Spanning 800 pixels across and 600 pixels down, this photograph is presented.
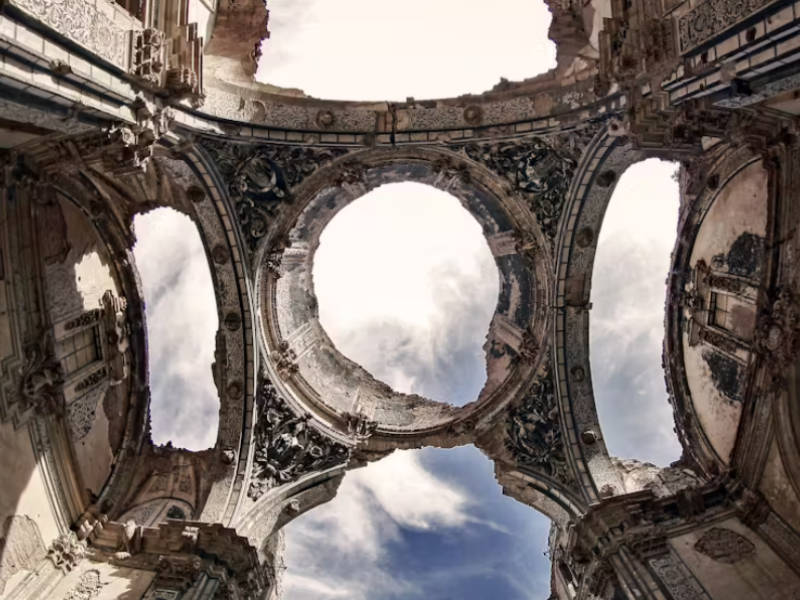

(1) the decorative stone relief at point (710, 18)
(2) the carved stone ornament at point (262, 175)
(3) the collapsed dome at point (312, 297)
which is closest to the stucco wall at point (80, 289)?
(2) the carved stone ornament at point (262, 175)

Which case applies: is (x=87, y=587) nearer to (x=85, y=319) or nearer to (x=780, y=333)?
(x=85, y=319)

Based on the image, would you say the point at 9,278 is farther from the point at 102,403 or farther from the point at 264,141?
the point at 264,141

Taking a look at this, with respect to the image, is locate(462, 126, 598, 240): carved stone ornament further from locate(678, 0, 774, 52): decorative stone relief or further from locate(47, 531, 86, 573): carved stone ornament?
locate(47, 531, 86, 573): carved stone ornament

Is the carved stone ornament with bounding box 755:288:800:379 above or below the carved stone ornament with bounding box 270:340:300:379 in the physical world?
below

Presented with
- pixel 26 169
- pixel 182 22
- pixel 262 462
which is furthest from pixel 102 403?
pixel 182 22

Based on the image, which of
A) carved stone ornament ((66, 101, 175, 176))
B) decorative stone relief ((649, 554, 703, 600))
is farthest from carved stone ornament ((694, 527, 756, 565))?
carved stone ornament ((66, 101, 175, 176))

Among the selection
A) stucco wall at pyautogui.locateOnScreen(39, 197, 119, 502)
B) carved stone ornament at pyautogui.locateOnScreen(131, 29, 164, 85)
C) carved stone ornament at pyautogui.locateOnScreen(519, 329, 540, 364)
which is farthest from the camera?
carved stone ornament at pyautogui.locateOnScreen(519, 329, 540, 364)

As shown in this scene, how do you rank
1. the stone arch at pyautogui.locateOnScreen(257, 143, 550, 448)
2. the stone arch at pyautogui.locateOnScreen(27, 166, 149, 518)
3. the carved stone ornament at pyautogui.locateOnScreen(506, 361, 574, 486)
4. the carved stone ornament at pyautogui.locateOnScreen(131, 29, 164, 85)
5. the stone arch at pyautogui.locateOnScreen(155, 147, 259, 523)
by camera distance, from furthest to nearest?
the stone arch at pyautogui.locateOnScreen(257, 143, 550, 448) → the carved stone ornament at pyautogui.locateOnScreen(506, 361, 574, 486) → the stone arch at pyautogui.locateOnScreen(155, 147, 259, 523) → the stone arch at pyautogui.locateOnScreen(27, 166, 149, 518) → the carved stone ornament at pyautogui.locateOnScreen(131, 29, 164, 85)
